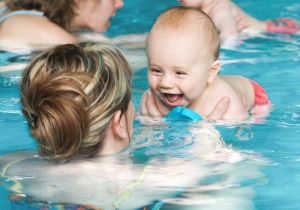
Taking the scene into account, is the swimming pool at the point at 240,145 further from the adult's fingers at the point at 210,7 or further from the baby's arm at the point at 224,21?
the adult's fingers at the point at 210,7

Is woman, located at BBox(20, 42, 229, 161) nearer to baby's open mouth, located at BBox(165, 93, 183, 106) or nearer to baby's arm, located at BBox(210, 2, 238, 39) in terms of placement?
baby's open mouth, located at BBox(165, 93, 183, 106)

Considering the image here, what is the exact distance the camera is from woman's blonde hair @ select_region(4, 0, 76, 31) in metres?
4.93

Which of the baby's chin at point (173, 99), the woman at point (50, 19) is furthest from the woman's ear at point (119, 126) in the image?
the woman at point (50, 19)

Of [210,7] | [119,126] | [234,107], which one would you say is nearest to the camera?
[119,126]

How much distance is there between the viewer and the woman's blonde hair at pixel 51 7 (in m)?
4.93

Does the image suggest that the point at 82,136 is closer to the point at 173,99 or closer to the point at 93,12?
the point at 173,99

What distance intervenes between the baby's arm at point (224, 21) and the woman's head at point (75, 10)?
30.9 inches

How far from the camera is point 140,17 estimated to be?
6.08m

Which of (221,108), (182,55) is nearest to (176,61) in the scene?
(182,55)

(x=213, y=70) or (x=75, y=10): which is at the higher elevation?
(x=213, y=70)

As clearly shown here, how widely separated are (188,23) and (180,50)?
0.49 ft

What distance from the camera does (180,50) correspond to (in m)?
3.19

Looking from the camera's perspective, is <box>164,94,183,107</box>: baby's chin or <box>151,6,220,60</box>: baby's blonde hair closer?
<box>151,6,220,60</box>: baby's blonde hair

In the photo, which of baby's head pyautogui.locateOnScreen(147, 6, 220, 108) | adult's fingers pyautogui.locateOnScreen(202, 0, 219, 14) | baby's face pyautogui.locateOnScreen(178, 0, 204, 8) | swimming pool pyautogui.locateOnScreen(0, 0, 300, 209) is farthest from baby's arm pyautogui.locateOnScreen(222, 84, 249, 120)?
adult's fingers pyautogui.locateOnScreen(202, 0, 219, 14)
